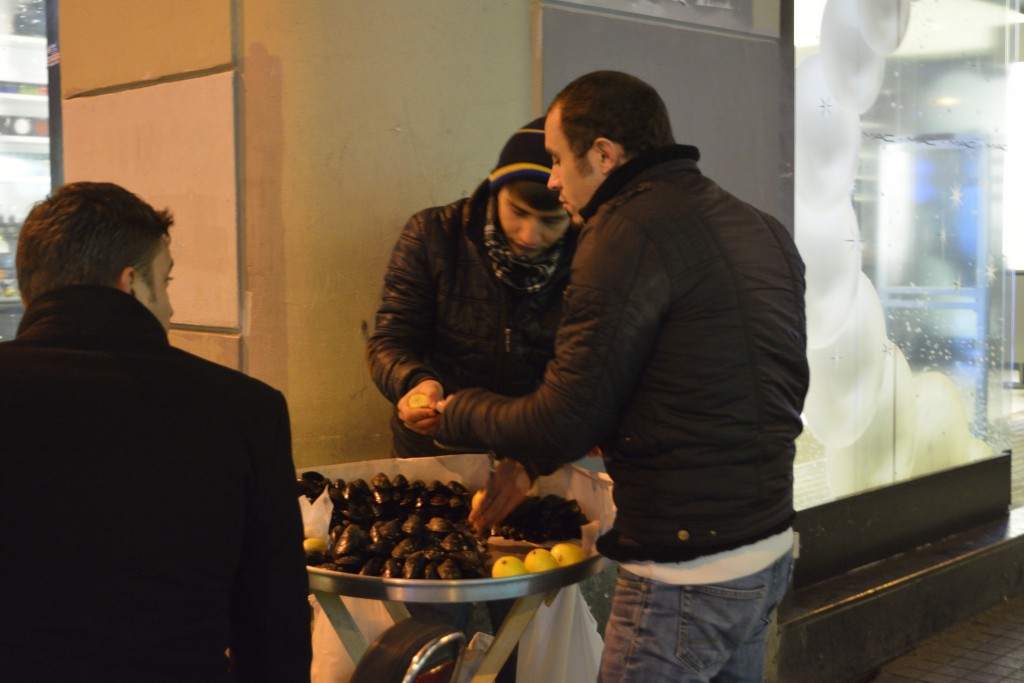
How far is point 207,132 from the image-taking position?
360cm

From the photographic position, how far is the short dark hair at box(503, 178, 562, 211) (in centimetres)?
287

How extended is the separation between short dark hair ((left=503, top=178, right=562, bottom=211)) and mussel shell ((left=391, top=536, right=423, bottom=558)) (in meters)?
0.95

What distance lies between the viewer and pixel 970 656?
4770mm

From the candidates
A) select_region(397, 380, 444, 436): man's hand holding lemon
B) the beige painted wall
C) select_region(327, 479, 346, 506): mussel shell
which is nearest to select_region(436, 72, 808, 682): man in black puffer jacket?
select_region(397, 380, 444, 436): man's hand holding lemon

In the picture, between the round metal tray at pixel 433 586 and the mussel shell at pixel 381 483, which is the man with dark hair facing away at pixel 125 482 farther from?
the mussel shell at pixel 381 483

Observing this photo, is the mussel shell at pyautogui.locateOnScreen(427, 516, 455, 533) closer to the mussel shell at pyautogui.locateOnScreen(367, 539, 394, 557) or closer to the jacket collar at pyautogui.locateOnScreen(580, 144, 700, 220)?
the mussel shell at pyautogui.locateOnScreen(367, 539, 394, 557)

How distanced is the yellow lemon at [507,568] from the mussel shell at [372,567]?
0.23 metres

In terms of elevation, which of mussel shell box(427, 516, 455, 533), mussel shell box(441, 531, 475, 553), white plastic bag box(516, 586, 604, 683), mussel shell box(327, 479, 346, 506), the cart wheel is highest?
mussel shell box(327, 479, 346, 506)

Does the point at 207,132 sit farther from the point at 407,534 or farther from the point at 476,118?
the point at 407,534

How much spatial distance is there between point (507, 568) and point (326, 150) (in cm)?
172

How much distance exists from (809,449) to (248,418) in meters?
3.82

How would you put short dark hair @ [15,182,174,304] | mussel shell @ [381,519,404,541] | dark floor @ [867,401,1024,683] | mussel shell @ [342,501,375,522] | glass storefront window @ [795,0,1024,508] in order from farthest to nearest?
glass storefront window @ [795,0,1024,508]
dark floor @ [867,401,1024,683]
mussel shell @ [342,501,375,522]
mussel shell @ [381,519,404,541]
short dark hair @ [15,182,174,304]

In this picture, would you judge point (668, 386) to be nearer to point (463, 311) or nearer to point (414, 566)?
point (414, 566)

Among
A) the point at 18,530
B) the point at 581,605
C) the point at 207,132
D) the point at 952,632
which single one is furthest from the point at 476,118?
the point at 952,632
